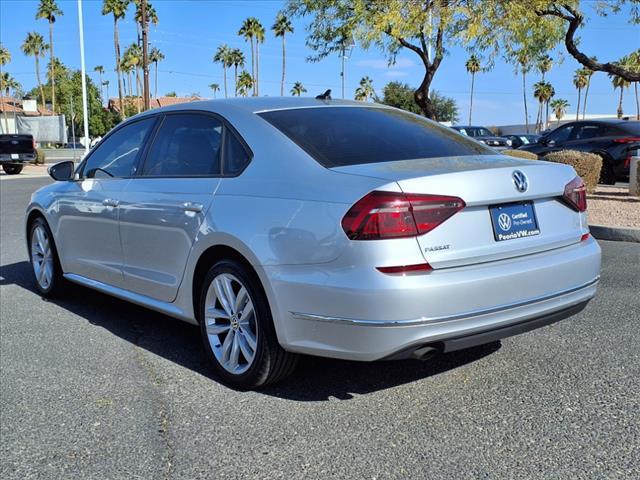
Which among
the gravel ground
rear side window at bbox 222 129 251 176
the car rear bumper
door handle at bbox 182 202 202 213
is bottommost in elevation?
the gravel ground

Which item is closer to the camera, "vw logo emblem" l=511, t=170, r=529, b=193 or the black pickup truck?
"vw logo emblem" l=511, t=170, r=529, b=193

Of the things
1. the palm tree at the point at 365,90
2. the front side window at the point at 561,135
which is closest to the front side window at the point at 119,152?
the front side window at the point at 561,135

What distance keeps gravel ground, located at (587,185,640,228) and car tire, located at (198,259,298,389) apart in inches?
266

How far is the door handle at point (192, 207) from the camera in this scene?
3926mm

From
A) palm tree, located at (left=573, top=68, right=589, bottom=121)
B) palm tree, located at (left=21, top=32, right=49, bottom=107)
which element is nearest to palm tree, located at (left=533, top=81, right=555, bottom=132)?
palm tree, located at (left=573, top=68, right=589, bottom=121)

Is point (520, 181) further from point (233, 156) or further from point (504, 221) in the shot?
point (233, 156)

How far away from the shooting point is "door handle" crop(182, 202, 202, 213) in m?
3.93

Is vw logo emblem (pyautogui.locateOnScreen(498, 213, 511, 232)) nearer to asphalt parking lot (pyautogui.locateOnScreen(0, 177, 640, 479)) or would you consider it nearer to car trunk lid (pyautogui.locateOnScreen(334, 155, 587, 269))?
car trunk lid (pyautogui.locateOnScreen(334, 155, 587, 269))

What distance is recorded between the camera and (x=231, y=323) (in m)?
3.82

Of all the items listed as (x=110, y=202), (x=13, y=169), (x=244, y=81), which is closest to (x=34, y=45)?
(x=244, y=81)

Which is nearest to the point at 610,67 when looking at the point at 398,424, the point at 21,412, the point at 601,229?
the point at 601,229

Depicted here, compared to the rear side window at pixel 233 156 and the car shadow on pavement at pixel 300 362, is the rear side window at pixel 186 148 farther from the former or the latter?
the car shadow on pavement at pixel 300 362

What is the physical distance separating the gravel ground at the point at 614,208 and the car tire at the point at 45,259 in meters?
6.91

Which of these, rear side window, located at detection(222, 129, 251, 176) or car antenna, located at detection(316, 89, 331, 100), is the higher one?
car antenna, located at detection(316, 89, 331, 100)
